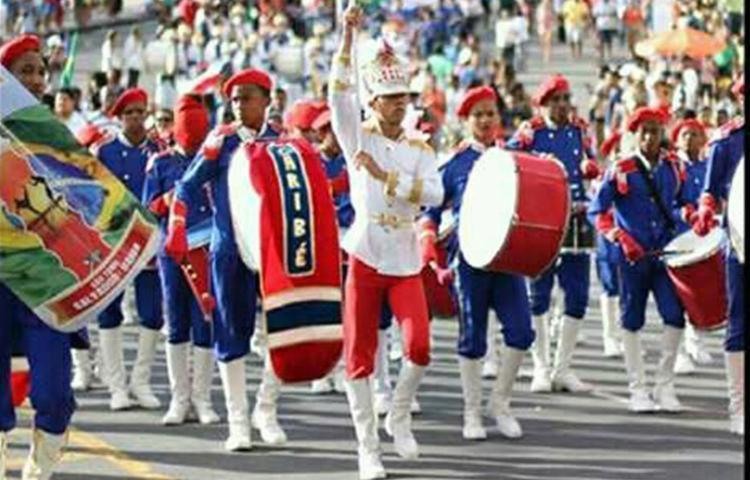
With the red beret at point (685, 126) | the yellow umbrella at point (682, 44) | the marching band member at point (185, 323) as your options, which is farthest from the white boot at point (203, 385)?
the yellow umbrella at point (682, 44)

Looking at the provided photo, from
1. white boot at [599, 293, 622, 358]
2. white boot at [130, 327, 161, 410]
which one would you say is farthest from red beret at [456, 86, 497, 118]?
white boot at [599, 293, 622, 358]

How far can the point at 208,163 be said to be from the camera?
13367mm

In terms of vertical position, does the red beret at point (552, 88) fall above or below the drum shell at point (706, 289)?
above

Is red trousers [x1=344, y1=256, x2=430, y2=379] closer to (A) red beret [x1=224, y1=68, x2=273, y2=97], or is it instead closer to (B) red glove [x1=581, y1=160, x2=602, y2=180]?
(A) red beret [x1=224, y1=68, x2=273, y2=97]

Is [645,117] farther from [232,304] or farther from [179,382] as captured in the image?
[179,382]

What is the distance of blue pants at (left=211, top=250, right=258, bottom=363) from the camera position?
13430 mm

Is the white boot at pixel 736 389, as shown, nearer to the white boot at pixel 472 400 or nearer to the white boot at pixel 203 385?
the white boot at pixel 472 400

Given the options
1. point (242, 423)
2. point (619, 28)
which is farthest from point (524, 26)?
point (242, 423)

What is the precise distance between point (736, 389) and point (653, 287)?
108 cm

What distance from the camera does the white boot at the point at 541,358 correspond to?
53.4 ft

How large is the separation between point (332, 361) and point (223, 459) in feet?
4.04

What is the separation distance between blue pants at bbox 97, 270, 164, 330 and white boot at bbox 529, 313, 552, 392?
2.36 metres

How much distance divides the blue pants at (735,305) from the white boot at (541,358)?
8.05 feet

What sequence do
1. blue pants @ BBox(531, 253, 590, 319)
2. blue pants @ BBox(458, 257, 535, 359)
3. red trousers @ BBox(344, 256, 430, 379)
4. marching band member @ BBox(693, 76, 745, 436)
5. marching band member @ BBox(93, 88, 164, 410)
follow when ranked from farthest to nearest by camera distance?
blue pants @ BBox(531, 253, 590, 319) < marching band member @ BBox(93, 88, 164, 410) < blue pants @ BBox(458, 257, 535, 359) < marching band member @ BBox(693, 76, 745, 436) < red trousers @ BBox(344, 256, 430, 379)
